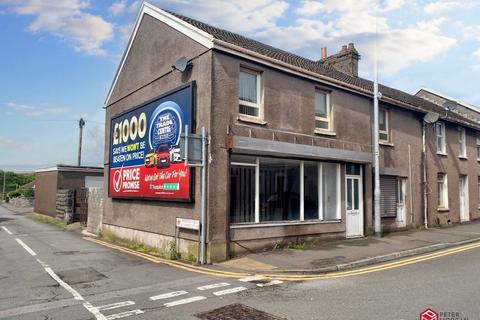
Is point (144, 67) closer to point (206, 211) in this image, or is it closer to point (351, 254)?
point (206, 211)

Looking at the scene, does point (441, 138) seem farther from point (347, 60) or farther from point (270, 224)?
point (270, 224)

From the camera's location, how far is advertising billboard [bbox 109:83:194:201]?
11602mm

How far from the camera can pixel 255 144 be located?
1120 centimetres

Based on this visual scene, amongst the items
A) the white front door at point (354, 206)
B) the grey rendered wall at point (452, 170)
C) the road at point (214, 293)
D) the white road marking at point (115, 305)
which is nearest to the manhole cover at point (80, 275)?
the road at point (214, 293)

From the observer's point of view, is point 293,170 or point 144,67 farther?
point 144,67

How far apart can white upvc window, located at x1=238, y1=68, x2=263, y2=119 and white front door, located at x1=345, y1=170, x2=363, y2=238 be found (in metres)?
4.78

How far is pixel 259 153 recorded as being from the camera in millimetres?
11609

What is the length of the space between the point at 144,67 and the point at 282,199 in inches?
280

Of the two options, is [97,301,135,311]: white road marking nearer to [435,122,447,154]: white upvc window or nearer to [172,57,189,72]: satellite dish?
[172,57,189,72]: satellite dish

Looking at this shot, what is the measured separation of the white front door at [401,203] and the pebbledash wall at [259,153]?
0.05 meters

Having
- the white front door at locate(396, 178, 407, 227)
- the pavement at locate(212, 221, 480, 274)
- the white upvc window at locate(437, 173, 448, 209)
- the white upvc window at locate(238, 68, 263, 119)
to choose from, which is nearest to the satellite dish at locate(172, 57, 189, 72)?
the white upvc window at locate(238, 68, 263, 119)

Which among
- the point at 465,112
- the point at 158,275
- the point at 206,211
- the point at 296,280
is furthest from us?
the point at 465,112

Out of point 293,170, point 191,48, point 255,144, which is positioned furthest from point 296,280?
point 191,48

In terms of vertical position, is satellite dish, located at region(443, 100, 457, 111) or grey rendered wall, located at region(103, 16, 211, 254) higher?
satellite dish, located at region(443, 100, 457, 111)
